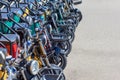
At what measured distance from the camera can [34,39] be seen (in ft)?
19.4

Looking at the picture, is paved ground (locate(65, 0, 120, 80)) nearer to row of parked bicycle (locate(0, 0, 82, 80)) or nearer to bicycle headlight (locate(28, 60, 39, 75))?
row of parked bicycle (locate(0, 0, 82, 80))

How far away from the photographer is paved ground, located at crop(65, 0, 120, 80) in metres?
7.12

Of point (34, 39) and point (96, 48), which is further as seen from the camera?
point (96, 48)

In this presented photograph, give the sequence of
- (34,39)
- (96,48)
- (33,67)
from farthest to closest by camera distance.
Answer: (96,48)
(34,39)
(33,67)

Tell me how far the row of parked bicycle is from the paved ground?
1.17 ft

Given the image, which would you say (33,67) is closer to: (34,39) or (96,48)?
(34,39)

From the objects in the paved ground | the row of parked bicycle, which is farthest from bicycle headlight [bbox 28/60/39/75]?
the paved ground

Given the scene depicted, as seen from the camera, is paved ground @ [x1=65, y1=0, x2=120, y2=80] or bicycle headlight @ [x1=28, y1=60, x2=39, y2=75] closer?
bicycle headlight @ [x1=28, y1=60, x2=39, y2=75]

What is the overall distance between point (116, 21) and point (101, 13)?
1.32m

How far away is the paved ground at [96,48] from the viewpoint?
7121 millimetres

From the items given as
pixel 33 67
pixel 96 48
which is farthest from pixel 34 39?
pixel 96 48

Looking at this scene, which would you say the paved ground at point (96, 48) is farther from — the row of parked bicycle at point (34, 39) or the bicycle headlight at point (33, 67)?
the bicycle headlight at point (33, 67)

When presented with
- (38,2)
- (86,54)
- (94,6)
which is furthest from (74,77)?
(94,6)

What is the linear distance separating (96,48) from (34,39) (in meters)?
3.01
